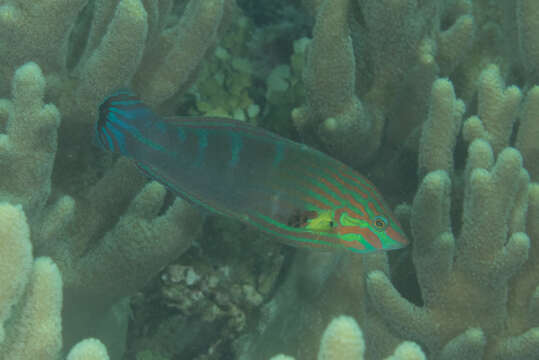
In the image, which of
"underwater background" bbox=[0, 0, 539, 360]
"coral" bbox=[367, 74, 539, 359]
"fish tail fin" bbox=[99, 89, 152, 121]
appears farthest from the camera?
"underwater background" bbox=[0, 0, 539, 360]

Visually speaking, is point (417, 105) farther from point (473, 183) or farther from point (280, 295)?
point (280, 295)

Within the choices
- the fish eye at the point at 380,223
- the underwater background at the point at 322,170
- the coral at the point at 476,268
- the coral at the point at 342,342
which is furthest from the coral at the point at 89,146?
the coral at the point at 342,342

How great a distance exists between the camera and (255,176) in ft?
7.85

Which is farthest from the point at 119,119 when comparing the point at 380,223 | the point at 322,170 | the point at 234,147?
the point at 380,223

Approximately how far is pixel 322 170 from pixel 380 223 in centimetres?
34

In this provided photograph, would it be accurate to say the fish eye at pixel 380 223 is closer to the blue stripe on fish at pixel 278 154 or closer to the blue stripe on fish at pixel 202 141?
the blue stripe on fish at pixel 278 154

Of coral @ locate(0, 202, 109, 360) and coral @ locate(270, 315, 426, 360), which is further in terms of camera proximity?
coral @ locate(0, 202, 109, 360)

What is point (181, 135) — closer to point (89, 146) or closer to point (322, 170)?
point (322, 170)

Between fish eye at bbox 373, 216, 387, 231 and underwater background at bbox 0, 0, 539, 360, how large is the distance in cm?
43

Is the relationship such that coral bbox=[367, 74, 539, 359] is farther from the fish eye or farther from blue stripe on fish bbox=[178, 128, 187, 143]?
blue stripe on fish bbox=[178, 128, 187, 143]

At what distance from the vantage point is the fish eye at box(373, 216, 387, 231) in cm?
231

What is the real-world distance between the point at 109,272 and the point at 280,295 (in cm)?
110

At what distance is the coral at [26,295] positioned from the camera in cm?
181

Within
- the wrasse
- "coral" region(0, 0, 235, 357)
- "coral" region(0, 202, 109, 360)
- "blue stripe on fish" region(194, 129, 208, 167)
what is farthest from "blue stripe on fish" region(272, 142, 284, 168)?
"coral" region(0, 202, 109, 360)
